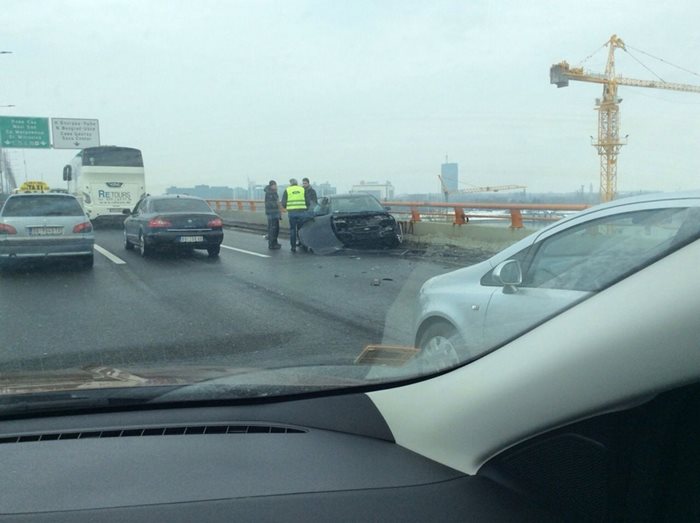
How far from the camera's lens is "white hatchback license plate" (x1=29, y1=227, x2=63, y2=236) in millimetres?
13117

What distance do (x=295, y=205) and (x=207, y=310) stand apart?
31.4 feet

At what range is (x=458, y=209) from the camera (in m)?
12.5

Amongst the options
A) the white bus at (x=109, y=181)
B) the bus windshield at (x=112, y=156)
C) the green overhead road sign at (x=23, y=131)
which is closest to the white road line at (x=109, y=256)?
the white bus at (x=109, y=181)

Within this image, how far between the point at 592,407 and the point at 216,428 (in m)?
1.51

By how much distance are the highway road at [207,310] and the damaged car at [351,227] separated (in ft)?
2.74

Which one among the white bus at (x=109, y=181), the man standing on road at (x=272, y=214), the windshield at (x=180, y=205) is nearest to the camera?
the windshield at (x=180, y=205)

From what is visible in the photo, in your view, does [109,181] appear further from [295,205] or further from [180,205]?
[295,205]

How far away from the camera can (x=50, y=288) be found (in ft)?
35.1

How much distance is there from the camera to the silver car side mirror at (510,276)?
319cm

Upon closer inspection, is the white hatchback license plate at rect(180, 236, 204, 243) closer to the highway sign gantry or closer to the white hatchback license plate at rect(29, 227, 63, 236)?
the white hatchback license plate at rect(29, 227, 63, 236)

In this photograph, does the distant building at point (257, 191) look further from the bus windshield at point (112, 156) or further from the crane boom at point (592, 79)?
→ the crane boom at point (592, 79)

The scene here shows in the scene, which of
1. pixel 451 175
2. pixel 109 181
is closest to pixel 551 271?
pixel 451 175

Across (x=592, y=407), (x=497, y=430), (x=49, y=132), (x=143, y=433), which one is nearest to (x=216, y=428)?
(x=143, y=433)

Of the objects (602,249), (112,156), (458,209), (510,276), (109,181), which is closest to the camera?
(602,249)
